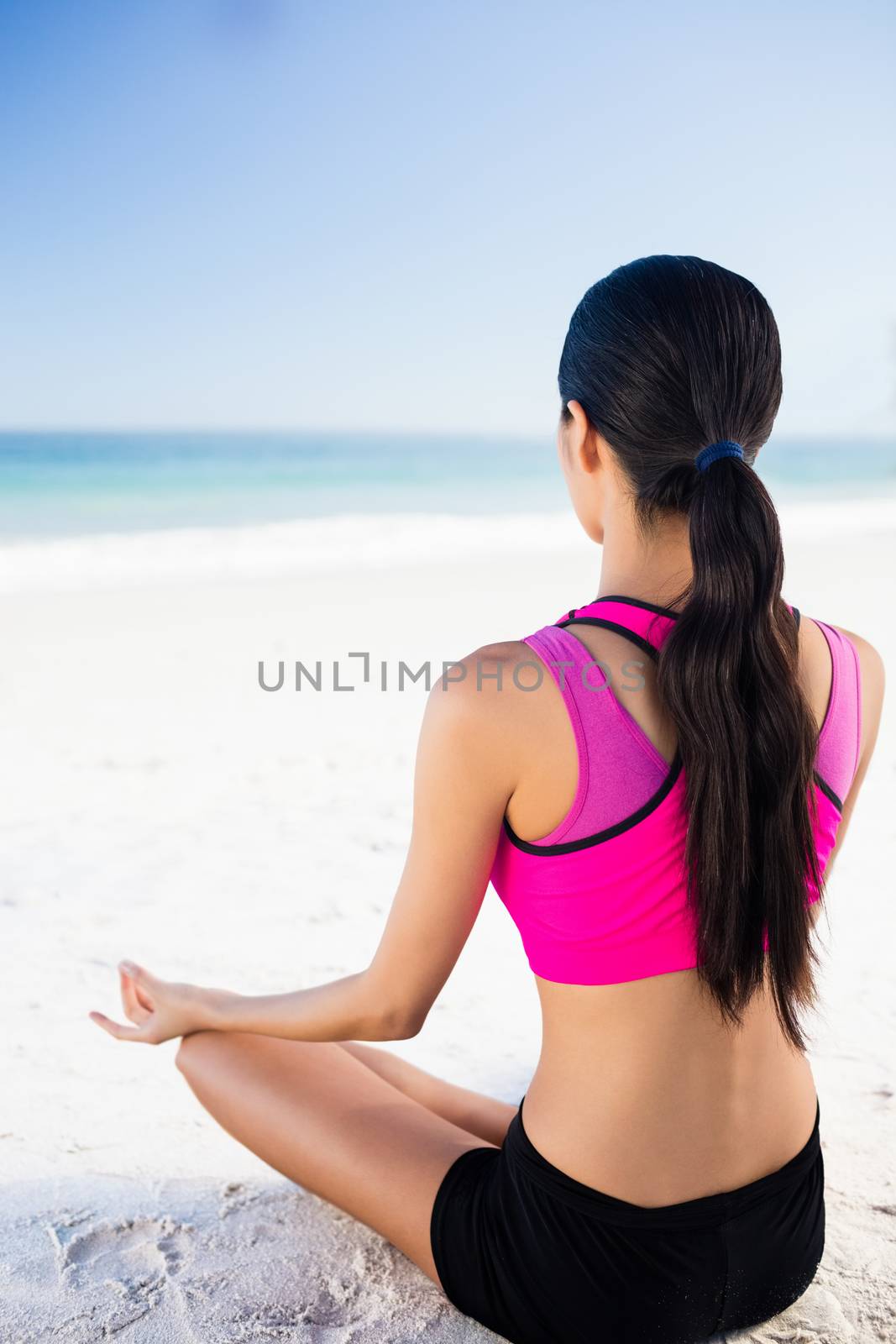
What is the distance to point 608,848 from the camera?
1082 mm

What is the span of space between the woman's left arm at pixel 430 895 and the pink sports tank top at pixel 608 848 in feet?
0.21

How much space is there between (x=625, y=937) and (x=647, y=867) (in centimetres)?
8

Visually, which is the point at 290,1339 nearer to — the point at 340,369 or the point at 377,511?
the point at 377,511

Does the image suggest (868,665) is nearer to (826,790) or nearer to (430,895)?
(826,790)

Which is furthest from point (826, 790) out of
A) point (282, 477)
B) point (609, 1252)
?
point (282, 477)

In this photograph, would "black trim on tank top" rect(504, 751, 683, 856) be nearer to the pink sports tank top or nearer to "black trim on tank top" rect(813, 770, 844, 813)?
the pink sports tank top

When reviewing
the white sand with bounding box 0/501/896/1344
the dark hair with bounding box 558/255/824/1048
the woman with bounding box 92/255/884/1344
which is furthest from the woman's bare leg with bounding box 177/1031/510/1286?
the dark hair with bounding box 558/255/824/1048

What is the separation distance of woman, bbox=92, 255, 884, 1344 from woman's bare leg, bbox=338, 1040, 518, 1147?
27cm

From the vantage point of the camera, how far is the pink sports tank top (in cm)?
108

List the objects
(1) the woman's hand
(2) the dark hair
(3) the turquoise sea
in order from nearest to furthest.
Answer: (2) the dark hair
(1) the woman's hand
(3) the turquoise sea

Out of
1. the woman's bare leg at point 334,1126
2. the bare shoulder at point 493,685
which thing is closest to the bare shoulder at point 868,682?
the bare shoulder at point 493,685

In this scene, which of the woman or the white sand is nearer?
the woman

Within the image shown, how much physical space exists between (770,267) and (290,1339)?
32.2 metres

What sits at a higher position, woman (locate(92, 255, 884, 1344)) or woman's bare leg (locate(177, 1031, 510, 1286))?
woman (locate(92, 255, 884, 1344))
